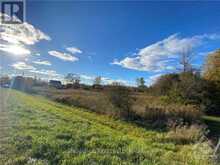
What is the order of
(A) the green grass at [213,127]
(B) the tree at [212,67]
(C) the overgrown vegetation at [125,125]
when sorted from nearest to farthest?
1. (C) the overgrown vegetation at [125,125]
2. (A) the green grass at [213,127]
3. (B) the tree at [212,67]

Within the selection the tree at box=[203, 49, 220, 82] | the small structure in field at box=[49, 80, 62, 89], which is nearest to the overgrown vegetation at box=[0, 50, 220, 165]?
the tree at box=[203, 49, 220, 82]

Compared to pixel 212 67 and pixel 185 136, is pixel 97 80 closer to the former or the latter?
pixel 212 67

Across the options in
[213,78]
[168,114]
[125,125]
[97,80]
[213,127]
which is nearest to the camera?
[125,125]

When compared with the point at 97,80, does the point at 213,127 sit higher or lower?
lower

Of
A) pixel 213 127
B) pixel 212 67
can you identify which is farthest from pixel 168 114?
pixel 212 67

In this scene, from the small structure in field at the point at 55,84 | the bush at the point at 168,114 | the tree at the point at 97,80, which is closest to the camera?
the bush at the point at 168,114

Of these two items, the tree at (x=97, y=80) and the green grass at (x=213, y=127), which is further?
the tree at (x=97, y=80)

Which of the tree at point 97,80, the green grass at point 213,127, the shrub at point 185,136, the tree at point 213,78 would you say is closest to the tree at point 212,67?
the tree at point 213,78

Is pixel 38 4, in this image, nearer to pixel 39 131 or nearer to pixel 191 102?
pixel 39 131

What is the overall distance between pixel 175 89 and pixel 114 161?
1478 cm

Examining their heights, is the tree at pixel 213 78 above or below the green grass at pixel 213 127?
above

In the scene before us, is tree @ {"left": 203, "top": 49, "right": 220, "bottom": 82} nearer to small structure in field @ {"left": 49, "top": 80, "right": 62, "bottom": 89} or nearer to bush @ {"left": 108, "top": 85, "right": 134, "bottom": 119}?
bush @ {"left": 108, "top": 85, "right": 134, "bottom": 119}

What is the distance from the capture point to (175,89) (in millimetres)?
18156

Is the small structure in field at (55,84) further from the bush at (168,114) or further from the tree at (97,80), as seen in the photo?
the bush at (168,114)
